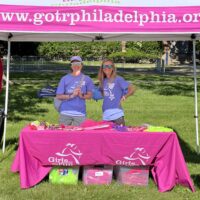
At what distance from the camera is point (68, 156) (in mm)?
6117

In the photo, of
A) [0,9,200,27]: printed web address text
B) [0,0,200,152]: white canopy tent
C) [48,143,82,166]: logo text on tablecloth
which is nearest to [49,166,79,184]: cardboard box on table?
[48,143,82,166]: logo text on tablecloth

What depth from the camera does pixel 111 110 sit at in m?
7.07

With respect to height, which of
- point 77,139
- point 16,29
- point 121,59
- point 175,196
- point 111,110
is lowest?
point 175,196

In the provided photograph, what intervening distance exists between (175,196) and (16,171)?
2.43m

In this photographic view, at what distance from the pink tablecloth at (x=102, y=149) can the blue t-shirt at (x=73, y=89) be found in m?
0.96

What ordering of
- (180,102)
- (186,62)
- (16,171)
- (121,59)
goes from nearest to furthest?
1. (16,171)
2. (180,102)
3. (121,59)
4. (186,62)

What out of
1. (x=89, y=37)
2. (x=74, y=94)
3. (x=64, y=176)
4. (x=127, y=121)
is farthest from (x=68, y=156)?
(x=127, y=121)

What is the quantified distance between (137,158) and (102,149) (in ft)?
1.59

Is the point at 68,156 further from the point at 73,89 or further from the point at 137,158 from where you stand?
the point at 73,89

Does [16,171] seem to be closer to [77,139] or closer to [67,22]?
[77,139]

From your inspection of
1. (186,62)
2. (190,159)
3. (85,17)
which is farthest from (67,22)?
(186,62)

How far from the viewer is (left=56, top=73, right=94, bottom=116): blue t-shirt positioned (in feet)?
22.7

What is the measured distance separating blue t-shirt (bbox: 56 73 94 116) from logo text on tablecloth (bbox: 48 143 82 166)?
0.98m

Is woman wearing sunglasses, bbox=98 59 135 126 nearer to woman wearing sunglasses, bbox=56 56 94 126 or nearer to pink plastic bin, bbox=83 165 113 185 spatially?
woman wearing sunglasses, bbox=56 56 94 126
